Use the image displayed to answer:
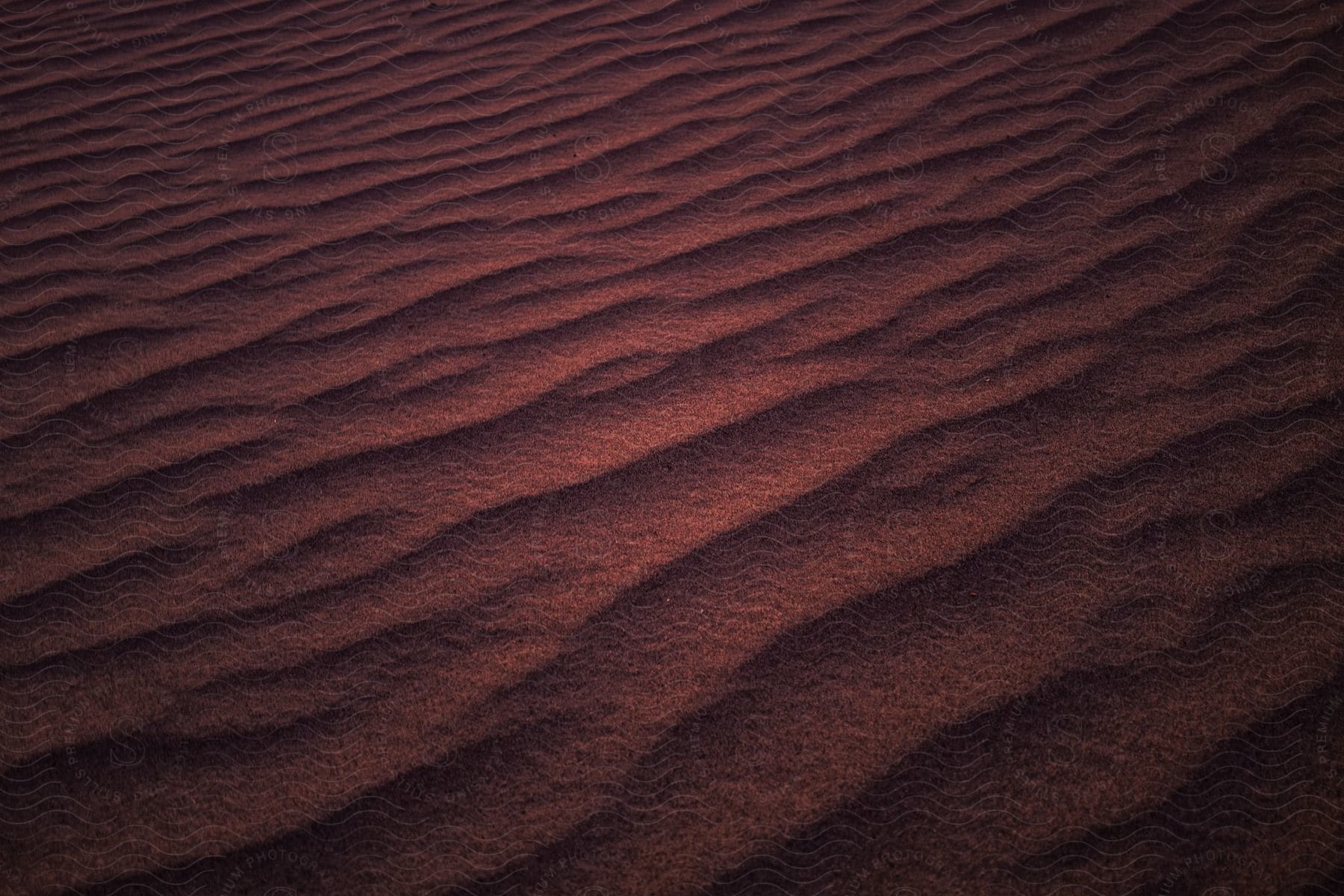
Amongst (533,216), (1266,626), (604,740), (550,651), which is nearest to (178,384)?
(533,216)

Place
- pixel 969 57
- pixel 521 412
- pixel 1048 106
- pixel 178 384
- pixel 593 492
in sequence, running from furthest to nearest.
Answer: pixel 969 57
pixel 1048 106
pixel 178 384
pixel 521 412
pixel 593 492

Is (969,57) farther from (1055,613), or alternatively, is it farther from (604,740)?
(604,740)

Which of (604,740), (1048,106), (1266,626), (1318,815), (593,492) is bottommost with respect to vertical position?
(1318,815)

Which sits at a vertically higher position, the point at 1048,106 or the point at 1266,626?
the point at 1048,106

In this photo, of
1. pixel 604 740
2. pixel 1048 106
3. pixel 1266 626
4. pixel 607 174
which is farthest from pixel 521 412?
pixel 1048 106

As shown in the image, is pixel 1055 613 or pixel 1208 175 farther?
pixel 1208 175

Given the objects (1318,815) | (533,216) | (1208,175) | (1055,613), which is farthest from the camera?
(533,216)
